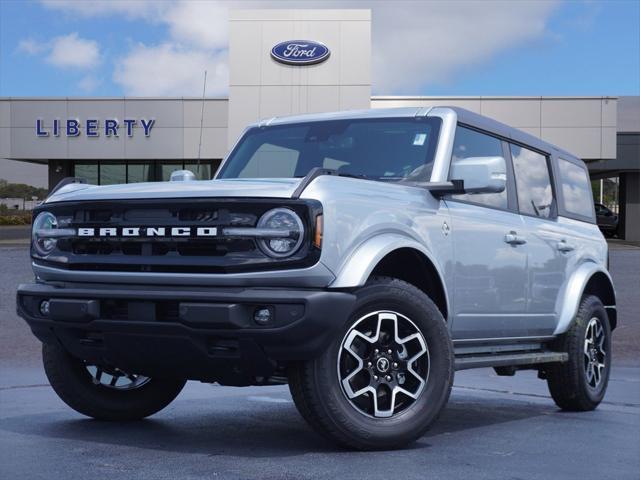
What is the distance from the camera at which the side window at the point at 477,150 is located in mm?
6117

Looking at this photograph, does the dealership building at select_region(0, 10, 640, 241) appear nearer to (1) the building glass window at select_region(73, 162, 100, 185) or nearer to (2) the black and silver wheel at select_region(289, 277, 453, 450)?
(1) the building glass window at select_region(73, 162, 100, 185)

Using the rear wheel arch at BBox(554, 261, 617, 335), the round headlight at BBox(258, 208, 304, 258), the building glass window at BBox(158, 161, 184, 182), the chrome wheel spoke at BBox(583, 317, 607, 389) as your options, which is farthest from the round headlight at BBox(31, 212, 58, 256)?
the building glass window at BBox(158, 161, 184, 182)

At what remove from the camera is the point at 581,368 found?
7164 millimetres

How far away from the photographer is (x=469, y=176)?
18.4ft

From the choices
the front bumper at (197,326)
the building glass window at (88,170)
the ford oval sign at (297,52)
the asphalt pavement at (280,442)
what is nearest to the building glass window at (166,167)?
the building glass window at (88,170)

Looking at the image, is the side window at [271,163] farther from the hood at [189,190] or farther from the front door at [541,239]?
the front door at [541,239]

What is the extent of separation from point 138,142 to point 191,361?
40.3 meters

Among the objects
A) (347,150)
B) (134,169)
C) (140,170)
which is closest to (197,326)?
(347,150)

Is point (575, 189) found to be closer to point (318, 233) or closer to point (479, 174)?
point (479, 174)

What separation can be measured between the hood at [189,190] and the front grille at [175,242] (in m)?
0.04

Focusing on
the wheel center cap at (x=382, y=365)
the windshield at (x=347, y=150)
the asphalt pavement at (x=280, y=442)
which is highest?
the windshield at (x=347, y=150)

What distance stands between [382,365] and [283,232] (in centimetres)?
88

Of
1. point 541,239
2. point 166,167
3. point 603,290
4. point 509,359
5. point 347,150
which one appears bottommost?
point 509,359

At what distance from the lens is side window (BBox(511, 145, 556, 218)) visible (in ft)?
22.9
